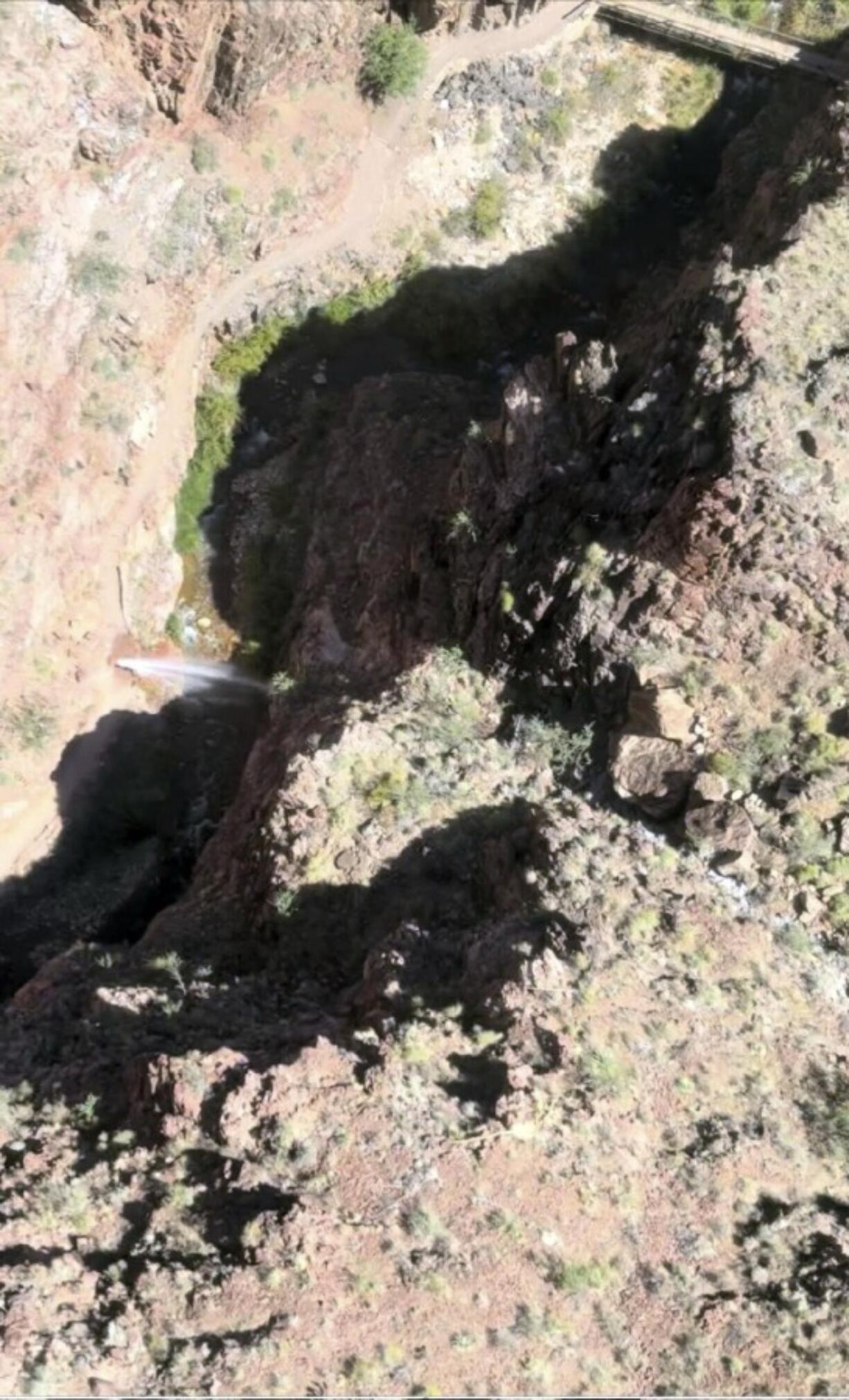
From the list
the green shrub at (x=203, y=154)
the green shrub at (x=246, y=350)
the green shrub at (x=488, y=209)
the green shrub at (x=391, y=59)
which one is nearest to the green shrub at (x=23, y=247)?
the green shrub at (x=203, y=154)

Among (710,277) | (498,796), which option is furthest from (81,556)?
(710,277)

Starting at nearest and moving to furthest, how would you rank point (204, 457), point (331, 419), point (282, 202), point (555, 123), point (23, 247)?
point (23, 247), point (282, 202), point (204, 457), point (331, 419), point (555, 123)

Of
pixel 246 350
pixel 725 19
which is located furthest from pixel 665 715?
pixel 725 19

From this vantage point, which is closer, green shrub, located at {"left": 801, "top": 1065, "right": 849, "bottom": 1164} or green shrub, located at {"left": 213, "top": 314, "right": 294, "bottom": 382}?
green shrub, located at {"left": 801, "top": 1065, "right": 849, "bottom": 1164}

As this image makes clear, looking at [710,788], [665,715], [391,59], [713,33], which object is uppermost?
[713,33]

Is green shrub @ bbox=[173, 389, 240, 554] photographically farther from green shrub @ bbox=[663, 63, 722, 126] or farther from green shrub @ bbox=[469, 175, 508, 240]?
A: green shrub @ bbox=[663, 63, 722, 126]

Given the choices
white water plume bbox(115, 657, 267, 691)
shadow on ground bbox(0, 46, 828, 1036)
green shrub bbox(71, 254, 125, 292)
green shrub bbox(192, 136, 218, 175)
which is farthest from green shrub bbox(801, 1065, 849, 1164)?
green shrub bbox(192, 136, 218, 175)

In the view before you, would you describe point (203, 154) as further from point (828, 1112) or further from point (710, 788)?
point (828, 1112)
